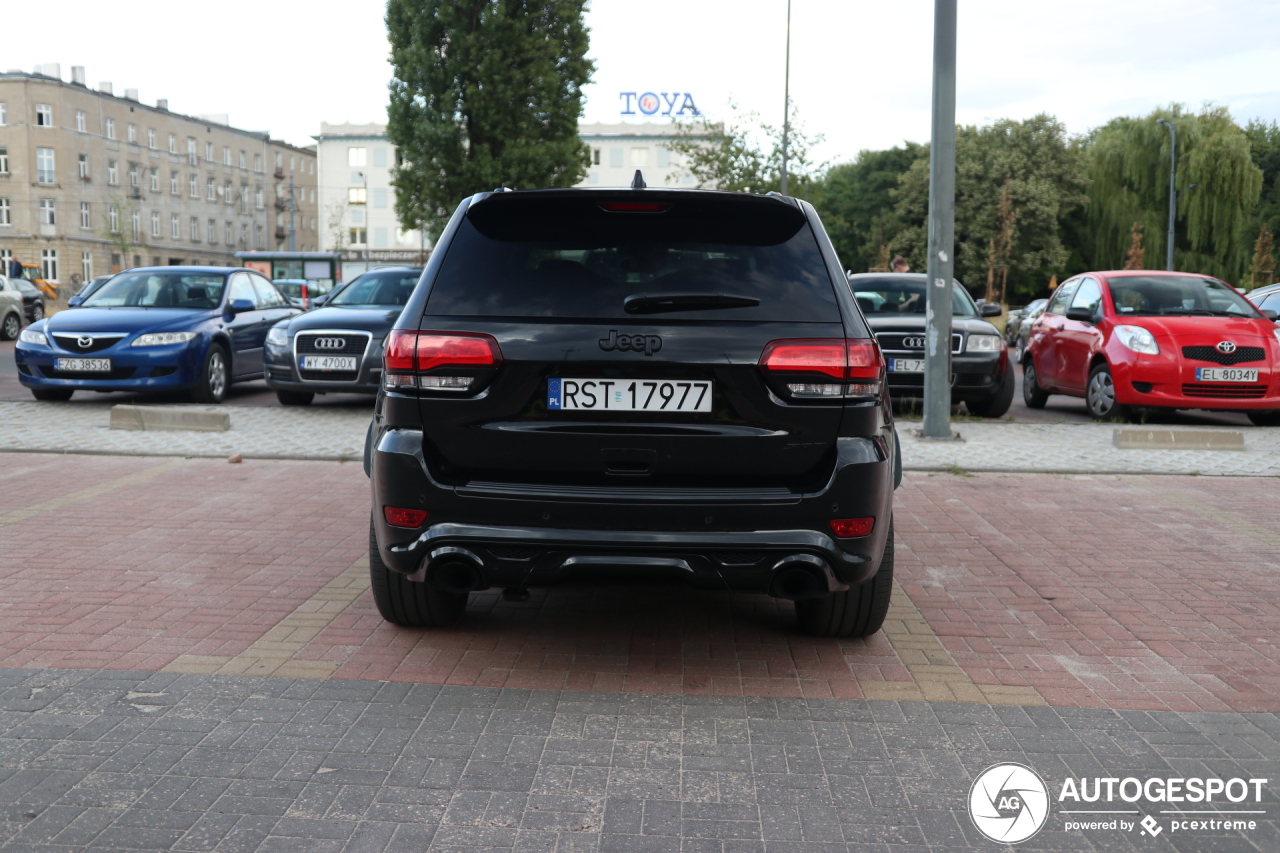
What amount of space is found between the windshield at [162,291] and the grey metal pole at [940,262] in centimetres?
827

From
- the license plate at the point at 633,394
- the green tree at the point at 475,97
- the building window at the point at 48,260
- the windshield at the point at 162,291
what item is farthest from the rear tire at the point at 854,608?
the building window at the point at 48,260

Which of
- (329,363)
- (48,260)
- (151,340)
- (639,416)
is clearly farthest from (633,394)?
(48,260)

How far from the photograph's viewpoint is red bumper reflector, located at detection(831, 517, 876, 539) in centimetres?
391

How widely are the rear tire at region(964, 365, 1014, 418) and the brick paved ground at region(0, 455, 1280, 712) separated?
15.3 ft

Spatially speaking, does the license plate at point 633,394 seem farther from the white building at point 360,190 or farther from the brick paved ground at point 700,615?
the white building at point 360,190

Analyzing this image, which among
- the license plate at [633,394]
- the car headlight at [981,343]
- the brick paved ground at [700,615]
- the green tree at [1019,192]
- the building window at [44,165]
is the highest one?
the building window at [44,165]

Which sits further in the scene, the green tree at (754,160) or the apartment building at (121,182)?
the apartment building at (121,182)

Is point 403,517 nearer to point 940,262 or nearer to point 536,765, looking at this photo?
point 536,765

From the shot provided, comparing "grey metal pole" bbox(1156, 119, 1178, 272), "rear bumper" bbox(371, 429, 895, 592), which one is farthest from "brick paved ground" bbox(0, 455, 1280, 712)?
"grey metal pole" bbox(1156, 119, 1178, 272)

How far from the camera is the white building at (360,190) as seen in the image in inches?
3841

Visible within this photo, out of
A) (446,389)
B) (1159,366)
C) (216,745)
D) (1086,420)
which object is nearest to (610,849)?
(216,745)

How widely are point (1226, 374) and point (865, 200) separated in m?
62.2

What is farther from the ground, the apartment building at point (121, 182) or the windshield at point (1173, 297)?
the apartment building at point (121, 182)

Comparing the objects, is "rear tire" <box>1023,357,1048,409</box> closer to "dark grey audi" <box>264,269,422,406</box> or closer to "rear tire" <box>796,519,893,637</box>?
→ "dark grey audi" <box>264,269,422,406</box>
